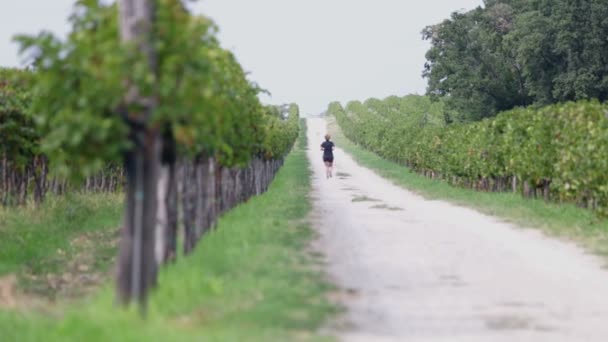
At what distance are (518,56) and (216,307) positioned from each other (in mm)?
45641

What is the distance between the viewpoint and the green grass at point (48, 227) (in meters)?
17.9

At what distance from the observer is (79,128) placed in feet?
30.7

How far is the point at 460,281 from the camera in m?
12.2

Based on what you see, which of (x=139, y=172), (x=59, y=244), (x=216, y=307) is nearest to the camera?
(x=139, y=172)

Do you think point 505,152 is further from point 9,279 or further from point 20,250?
point 9,279

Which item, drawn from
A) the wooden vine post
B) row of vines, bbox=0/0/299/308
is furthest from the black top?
the wooden vine post

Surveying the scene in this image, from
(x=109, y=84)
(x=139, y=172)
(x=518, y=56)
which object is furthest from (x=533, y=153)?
(x=518, y=56)

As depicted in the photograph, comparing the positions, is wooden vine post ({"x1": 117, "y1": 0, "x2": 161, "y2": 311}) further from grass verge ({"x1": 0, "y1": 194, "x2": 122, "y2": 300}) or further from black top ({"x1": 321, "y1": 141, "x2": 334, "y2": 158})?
black top ({"x1": 321, "y1": 141, "x2": 334, "y2": 158})

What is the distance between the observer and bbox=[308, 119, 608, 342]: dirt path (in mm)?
9289

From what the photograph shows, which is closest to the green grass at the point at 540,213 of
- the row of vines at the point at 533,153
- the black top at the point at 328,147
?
the row of vines at the point at 533,153

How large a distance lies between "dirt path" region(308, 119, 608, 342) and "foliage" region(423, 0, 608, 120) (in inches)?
1163

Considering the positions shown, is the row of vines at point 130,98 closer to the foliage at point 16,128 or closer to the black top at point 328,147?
the foliage at point 16,128

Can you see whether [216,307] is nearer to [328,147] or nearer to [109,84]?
Answer: [109,84]

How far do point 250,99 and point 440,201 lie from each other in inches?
390
